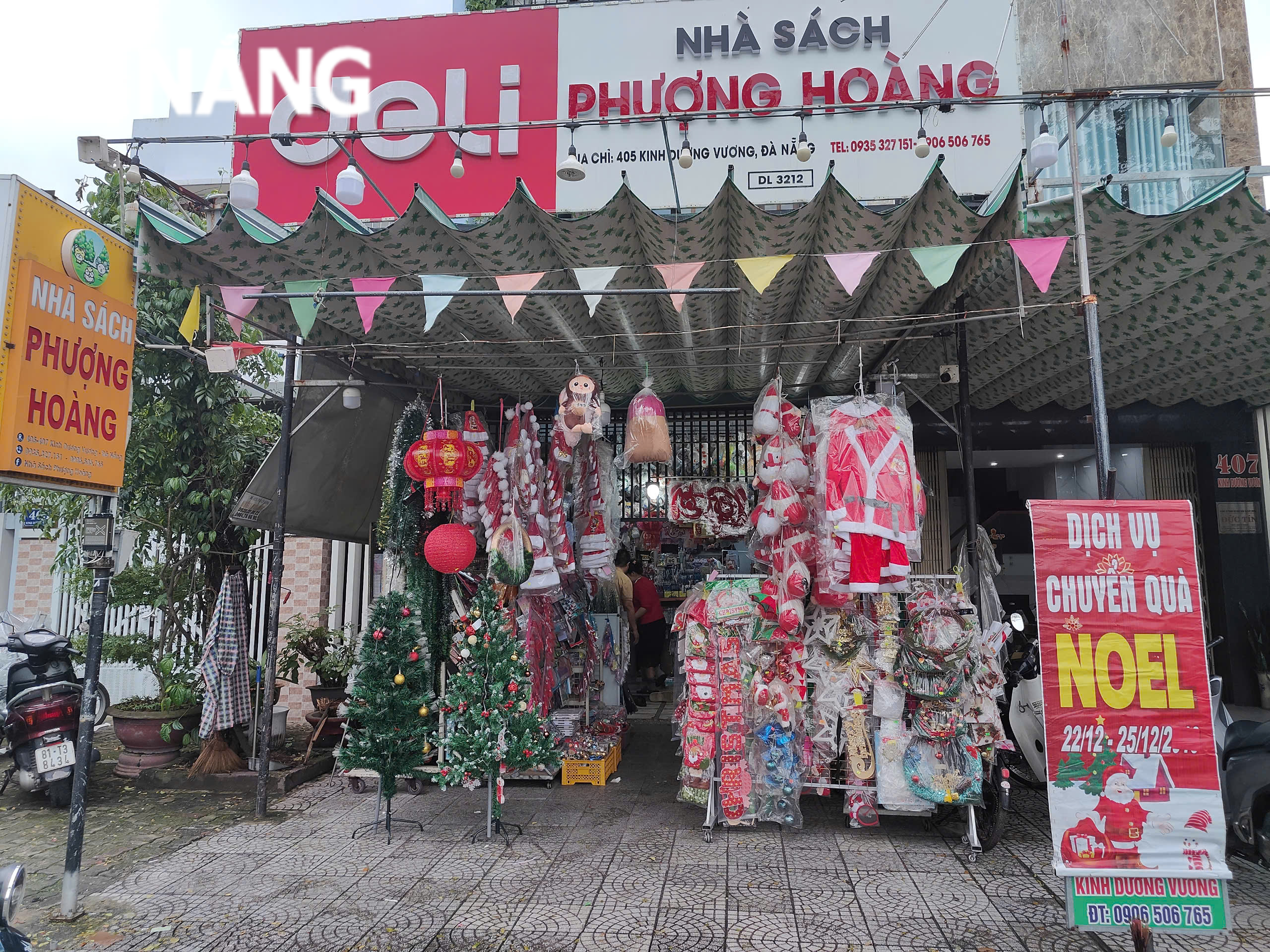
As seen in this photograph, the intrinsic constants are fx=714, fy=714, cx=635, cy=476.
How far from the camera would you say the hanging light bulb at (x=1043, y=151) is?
4070 mm

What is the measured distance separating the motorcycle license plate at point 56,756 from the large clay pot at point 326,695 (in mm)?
2677

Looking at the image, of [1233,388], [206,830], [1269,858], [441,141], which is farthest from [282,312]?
[1233,388]

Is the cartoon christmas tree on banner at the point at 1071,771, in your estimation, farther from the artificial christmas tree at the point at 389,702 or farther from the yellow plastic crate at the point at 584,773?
the artificial christmas tree at the point at 389,702

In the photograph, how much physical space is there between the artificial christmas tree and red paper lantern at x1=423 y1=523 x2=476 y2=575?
0.43m

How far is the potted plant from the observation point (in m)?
6.92

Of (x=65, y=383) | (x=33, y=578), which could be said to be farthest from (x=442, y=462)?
(x=33, y=578)

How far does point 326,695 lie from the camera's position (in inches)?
304

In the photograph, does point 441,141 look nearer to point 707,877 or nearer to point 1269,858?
point 707,877

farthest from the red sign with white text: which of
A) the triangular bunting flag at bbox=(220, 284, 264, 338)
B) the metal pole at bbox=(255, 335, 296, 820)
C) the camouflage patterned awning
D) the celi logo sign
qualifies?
the celi logo sign

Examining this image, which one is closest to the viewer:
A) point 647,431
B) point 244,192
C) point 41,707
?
point 244,192

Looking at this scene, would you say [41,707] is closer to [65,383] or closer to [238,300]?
[65,383]

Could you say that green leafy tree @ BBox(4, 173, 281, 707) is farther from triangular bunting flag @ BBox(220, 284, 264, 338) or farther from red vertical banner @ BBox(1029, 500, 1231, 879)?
red vertical banner @ BBox(1029, 500, 1231, 879)

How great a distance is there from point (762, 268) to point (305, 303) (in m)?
2.95

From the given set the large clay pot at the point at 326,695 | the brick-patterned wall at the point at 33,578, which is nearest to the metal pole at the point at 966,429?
the large clay pot at the point at 326,695
